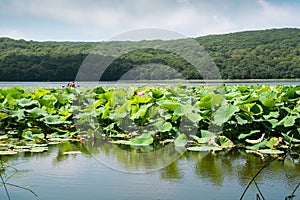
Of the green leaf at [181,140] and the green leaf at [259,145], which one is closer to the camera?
the green leaf at [259,145]

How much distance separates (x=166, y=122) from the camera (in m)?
3.94

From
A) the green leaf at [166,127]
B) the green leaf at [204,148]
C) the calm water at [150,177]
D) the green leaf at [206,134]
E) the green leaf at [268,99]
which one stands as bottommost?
the calm water at [150,177]

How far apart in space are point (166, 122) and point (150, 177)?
Result: 1318 millimetres

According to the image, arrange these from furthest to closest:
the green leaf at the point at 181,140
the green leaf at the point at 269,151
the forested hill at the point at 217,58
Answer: the forested hill at the point at 217,58, the green leaf at the point at 181,140, the green leaf at the point at 269,151

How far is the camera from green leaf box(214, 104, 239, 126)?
145 inches

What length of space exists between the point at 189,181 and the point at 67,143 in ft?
5.88

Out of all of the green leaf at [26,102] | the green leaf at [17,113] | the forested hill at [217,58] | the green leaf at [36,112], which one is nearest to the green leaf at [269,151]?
the green leaf at [36,112]

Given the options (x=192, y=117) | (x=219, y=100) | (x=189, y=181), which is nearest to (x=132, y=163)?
(x=189, y=181)

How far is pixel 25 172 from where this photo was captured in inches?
108

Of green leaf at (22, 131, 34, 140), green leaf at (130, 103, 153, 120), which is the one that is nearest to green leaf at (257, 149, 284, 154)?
green leaf at (130, 103, 153, 120)

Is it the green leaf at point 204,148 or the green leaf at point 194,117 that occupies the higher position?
the green leaf at point 194,117

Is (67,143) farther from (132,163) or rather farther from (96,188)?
(96,188)

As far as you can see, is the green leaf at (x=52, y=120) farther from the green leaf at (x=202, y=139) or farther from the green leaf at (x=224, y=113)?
the green leaf at (x=224, y=113)

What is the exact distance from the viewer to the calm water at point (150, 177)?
7.39 feet
